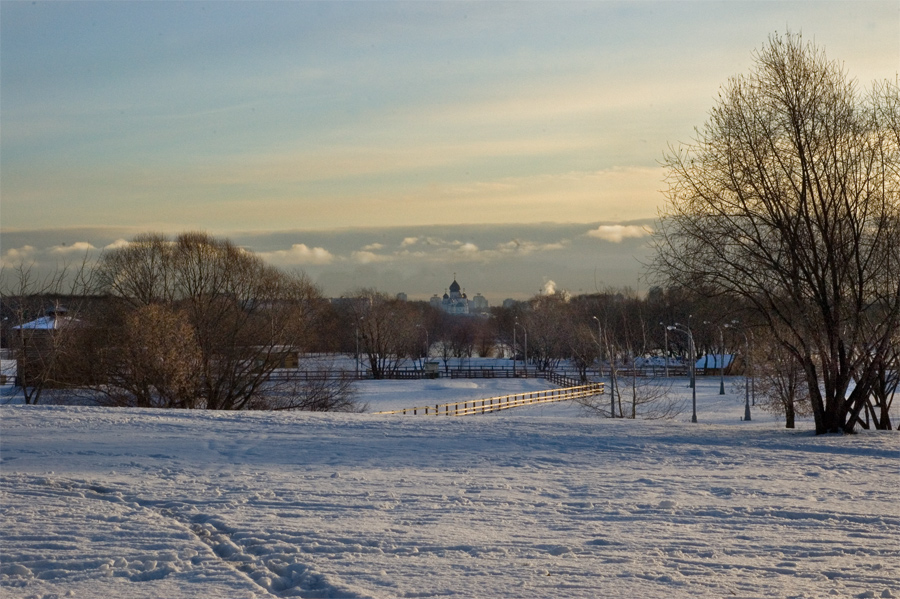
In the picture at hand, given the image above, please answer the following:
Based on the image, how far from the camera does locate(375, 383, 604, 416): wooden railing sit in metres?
42.9

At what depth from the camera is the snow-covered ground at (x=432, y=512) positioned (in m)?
7.43

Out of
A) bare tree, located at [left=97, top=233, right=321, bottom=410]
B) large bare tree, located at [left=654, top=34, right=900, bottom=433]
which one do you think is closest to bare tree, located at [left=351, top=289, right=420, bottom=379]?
bare tree, located at [left=97, top=233, right=321, bottom=410]

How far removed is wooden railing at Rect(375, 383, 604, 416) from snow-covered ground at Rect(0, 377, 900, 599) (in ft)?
76.2

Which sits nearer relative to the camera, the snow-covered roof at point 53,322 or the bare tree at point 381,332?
the snow-covered roof at point 53,322

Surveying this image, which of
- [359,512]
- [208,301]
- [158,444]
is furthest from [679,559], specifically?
[208,301]

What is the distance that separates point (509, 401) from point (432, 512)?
41.7m

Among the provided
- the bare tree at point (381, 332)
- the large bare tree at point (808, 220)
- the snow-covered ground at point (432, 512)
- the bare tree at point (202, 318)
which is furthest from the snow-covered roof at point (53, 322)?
the bare tree at point (381, 332)

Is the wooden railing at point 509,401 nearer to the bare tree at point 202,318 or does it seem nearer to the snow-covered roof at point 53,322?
the bare tree at point 202,318

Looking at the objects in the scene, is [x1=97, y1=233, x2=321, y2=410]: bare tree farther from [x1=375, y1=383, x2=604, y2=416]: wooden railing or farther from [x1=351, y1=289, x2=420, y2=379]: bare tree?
[x1=351, y1=289, x2=420, y2=379]: bare tree

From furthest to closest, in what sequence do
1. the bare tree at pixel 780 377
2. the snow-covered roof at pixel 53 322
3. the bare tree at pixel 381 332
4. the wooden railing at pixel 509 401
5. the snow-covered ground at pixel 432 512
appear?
the bare tree at pixel 381 332 → the wooden railing at pixel 509 401 → the snow-covered roof at pixel 53 322 → the bare tree at pixel 780 377 → the snow-covered ground at pixel 432 512

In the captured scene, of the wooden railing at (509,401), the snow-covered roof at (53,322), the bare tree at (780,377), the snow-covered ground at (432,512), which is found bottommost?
the wooden railing at (509,401)

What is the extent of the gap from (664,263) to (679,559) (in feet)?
42.7

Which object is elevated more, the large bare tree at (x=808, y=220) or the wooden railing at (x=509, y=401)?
the large bare tree at (x=808, y=220)

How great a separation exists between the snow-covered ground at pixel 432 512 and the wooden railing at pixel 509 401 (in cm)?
2324
